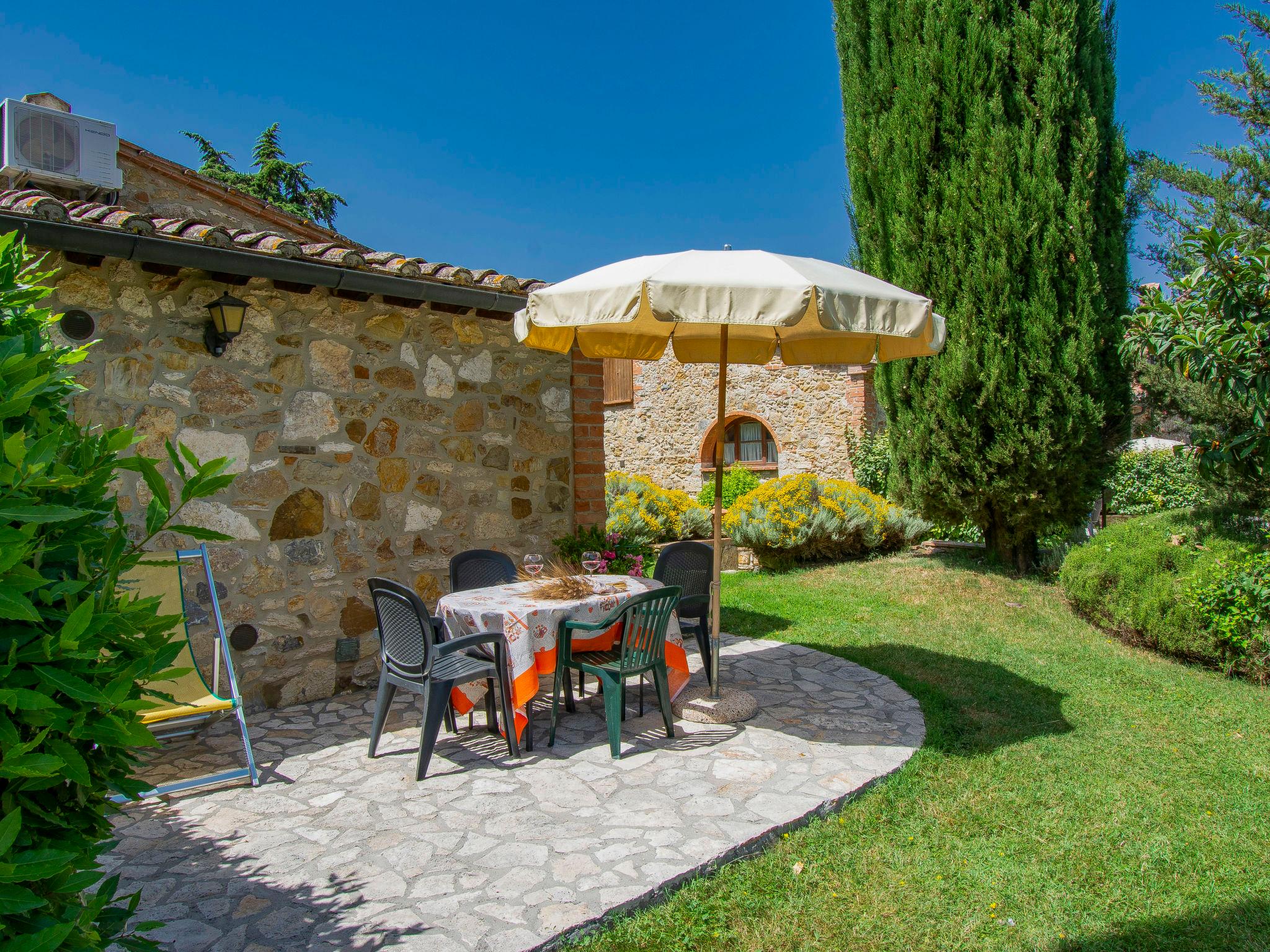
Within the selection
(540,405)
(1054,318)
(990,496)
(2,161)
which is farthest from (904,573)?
(2,161)

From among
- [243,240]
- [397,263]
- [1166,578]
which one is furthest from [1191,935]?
[243,240]

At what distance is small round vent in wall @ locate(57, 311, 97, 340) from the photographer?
414 cm

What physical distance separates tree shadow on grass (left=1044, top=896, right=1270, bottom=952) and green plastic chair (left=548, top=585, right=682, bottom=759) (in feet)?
6.68

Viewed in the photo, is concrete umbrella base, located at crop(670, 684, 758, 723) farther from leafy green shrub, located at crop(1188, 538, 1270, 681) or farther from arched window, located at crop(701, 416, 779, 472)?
arched window, located at crop(701, 416, 779, 472)

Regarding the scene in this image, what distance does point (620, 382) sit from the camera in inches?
778

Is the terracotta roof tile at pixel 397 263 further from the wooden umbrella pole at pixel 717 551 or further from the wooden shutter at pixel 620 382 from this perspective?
the wooden shutter at pixel 620 382

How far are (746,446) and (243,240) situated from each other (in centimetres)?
1496

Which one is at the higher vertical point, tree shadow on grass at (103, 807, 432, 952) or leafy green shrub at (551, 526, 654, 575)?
leafy green shrub at (551, 526, 654, 575)

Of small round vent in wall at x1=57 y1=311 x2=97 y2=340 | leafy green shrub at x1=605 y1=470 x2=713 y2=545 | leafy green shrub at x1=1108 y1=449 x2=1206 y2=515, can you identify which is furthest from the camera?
leafy green shrub at x1=1108 y1=449 x2=1206 y2=515

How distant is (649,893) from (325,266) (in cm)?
365

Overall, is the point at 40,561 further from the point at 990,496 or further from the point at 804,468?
the point at 804,468

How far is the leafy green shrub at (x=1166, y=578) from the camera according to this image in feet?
18.2

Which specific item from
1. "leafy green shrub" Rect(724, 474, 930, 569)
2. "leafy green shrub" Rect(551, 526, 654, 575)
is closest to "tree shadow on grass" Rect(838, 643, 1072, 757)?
"leafy green shrub" Rect(551, 526, 654, 575)

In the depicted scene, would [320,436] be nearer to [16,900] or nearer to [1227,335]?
Answer: [16,900]
